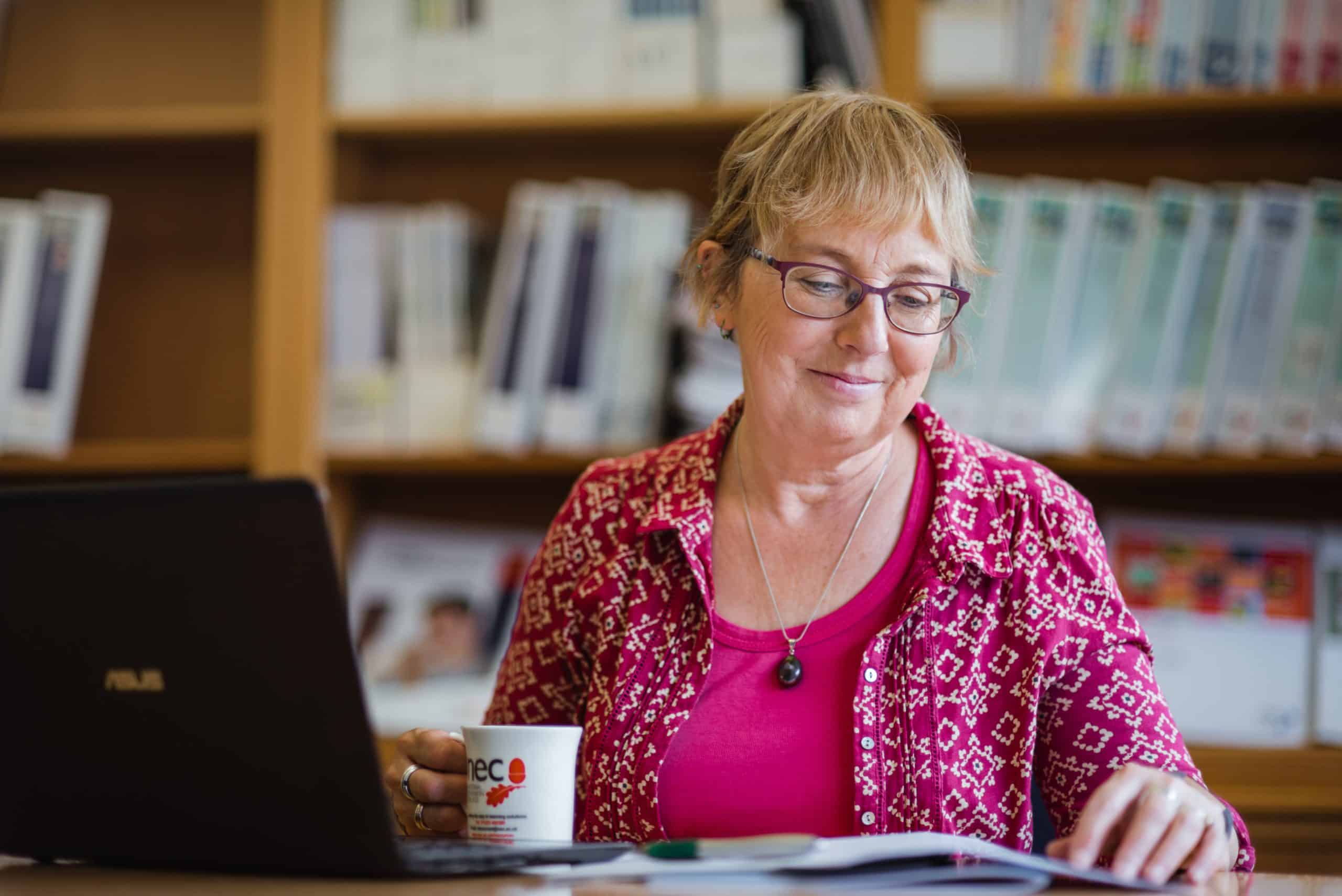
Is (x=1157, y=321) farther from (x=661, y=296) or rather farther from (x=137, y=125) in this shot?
(x=137, y=125)

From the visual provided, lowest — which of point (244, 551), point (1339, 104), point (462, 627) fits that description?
point (462, 627)

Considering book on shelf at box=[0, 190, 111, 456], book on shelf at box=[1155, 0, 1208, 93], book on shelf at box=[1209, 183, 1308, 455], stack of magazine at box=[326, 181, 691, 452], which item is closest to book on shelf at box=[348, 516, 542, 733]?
stack of magazine at box=[326, 181, 691, 452]

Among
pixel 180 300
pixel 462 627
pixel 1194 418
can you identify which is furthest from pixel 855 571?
pixel 180 300

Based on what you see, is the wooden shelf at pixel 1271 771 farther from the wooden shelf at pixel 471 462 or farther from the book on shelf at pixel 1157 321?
the wooden shelf at pixel 471 462

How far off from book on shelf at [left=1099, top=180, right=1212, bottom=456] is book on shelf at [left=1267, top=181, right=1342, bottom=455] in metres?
0.13

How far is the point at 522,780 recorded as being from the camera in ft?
2.99

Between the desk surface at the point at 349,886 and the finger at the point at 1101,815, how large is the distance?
54mm

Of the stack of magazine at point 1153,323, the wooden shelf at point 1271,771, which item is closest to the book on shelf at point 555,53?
the stack of magazine at point 1153,323

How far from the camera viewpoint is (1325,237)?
74.4 inches

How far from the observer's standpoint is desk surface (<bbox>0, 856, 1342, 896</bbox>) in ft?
2.56

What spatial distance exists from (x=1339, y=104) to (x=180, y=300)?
71.7 inches

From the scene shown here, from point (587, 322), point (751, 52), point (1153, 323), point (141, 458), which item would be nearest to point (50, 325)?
point (141, 458)

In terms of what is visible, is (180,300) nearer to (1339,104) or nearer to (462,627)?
(462,627)

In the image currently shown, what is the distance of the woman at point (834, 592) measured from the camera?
117cm
